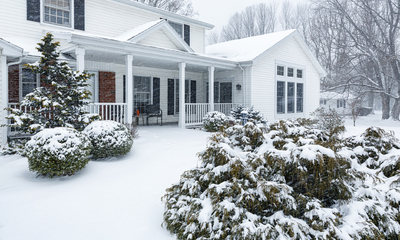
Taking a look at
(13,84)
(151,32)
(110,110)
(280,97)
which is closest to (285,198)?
(110,110)

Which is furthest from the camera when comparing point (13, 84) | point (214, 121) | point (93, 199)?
point (214, 121)

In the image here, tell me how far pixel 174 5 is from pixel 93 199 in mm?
22538

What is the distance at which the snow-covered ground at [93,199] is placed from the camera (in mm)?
3000

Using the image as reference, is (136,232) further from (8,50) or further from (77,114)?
(8,50)

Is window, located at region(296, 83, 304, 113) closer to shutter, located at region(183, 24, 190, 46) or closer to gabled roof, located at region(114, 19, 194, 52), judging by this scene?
shutter, located at region(183, 24, 190, 46)

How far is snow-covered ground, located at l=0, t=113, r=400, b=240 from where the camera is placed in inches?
118

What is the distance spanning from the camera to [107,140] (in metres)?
5.50

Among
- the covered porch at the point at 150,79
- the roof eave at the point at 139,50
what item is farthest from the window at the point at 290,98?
the roof eave at the point at 139,50

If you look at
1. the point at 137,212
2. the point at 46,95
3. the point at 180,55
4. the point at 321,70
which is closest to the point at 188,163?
the point at 137,212

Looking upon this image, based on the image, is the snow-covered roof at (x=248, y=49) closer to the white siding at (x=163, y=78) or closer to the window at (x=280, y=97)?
the white siding at (x=163, y=78)

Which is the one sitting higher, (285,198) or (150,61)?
(150,61)

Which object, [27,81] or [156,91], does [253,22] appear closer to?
[156,91]

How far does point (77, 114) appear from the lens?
6516 millimetres

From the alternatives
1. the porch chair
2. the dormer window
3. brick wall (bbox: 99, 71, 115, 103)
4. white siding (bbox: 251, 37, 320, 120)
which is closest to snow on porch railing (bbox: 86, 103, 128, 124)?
brick wall (bbox: 99, 71, 115, 103)
